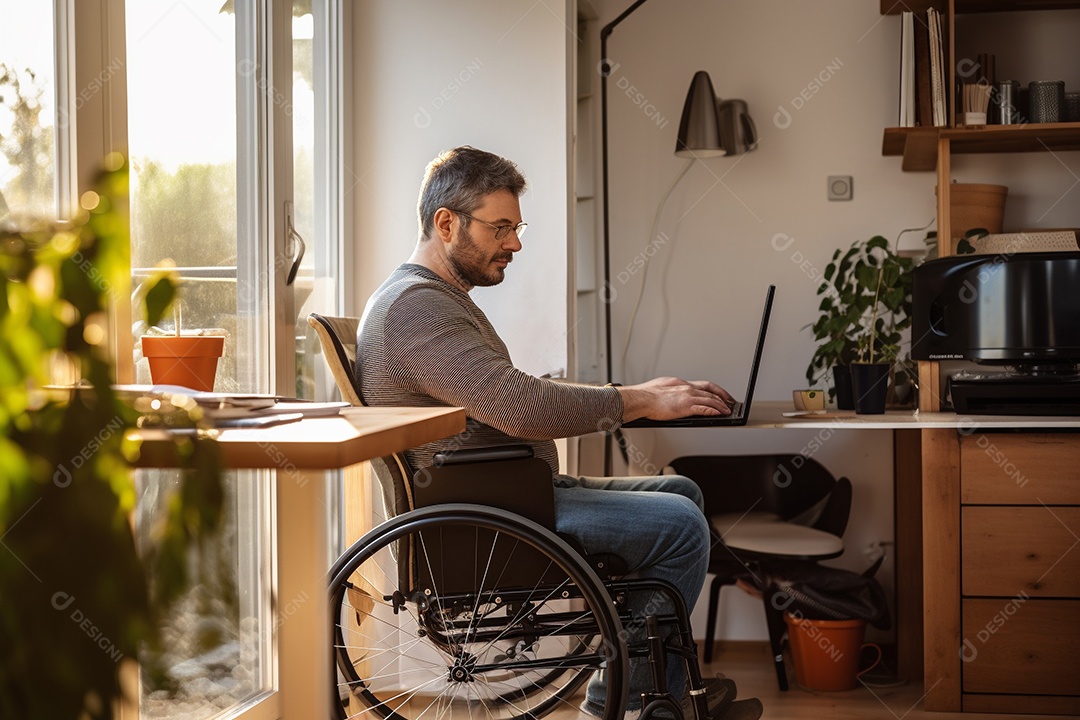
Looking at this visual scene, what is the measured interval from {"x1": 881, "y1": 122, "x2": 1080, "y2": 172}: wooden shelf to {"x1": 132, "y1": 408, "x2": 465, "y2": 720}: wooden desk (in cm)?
207

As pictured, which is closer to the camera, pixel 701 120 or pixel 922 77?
pixel 922 77

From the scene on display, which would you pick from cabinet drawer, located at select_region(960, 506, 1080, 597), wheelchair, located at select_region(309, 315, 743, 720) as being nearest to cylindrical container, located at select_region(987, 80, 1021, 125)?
cabinet drawer, located at select_region(960, 506, 1080, 597)

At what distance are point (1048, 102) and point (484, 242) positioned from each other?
1691 mm

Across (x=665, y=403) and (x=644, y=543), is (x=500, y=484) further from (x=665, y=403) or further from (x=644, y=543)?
(x=665, y=403)

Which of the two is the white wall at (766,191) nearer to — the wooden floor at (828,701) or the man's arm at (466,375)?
the wooden floor at (828,701)

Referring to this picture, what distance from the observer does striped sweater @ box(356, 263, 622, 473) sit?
1777mm

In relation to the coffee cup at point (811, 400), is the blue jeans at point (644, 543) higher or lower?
lower

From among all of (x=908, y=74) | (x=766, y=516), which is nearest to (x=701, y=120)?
(x=908, y=74)

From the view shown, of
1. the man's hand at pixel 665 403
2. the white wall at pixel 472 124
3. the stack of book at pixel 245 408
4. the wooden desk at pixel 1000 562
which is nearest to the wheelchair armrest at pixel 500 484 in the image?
the man's hand at pixel 665 403

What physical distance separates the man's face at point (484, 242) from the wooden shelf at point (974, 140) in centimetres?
123

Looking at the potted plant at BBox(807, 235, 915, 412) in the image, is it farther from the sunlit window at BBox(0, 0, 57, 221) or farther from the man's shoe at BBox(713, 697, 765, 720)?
the sunlit window at BBox(0, 0, 57, 221)

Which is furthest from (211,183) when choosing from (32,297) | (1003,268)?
(1003,268)

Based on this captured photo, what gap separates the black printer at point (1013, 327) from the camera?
98.1 inches

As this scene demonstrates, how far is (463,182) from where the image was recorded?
209 centimetres
